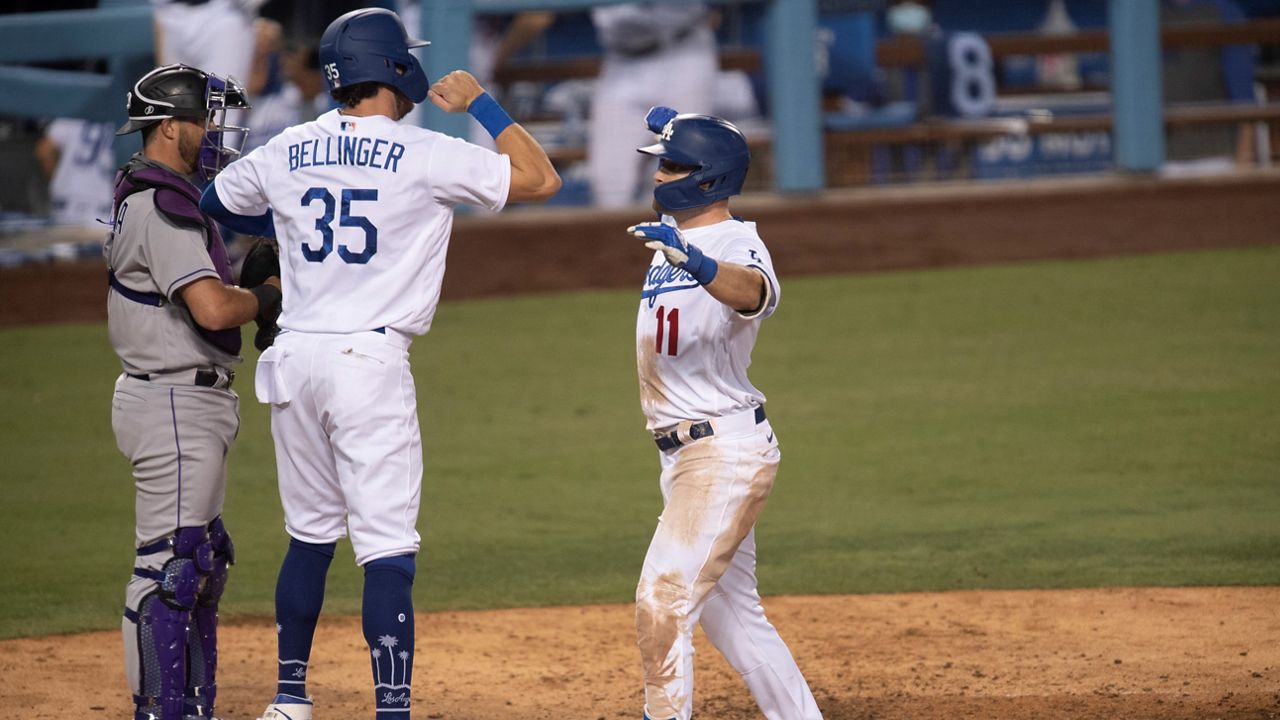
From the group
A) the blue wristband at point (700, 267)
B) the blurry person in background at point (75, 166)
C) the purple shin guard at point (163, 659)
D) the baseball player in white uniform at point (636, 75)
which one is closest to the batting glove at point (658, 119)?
the blue wristband at point (700, 267)

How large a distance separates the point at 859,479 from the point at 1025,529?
1.01 m

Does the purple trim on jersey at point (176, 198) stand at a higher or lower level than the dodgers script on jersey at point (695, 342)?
higher

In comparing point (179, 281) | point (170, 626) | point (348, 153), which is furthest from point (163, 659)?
point (348, 153)

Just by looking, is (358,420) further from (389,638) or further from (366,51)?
(366,51)

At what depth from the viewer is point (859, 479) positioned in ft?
23.6

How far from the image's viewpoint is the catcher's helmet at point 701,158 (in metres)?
3.61

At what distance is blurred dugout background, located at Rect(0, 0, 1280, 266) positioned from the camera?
11258 mm

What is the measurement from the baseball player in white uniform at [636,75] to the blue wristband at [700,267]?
830cm

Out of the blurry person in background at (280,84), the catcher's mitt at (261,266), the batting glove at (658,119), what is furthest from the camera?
the blurry person in background at (280,84)

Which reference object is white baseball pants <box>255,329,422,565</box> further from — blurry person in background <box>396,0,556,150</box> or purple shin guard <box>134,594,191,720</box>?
blurry person in background <box>396,0,556,150</box>

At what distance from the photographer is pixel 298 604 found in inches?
150

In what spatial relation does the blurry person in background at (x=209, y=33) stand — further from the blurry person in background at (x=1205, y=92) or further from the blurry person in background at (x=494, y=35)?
the blurry person in background at (x=1205, y=92)

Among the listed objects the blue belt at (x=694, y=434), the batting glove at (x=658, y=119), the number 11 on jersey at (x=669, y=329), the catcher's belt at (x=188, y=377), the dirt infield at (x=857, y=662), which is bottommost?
the dirt infield at (x=857, y=662)

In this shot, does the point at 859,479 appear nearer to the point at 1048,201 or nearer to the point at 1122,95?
the point at 1048,201
